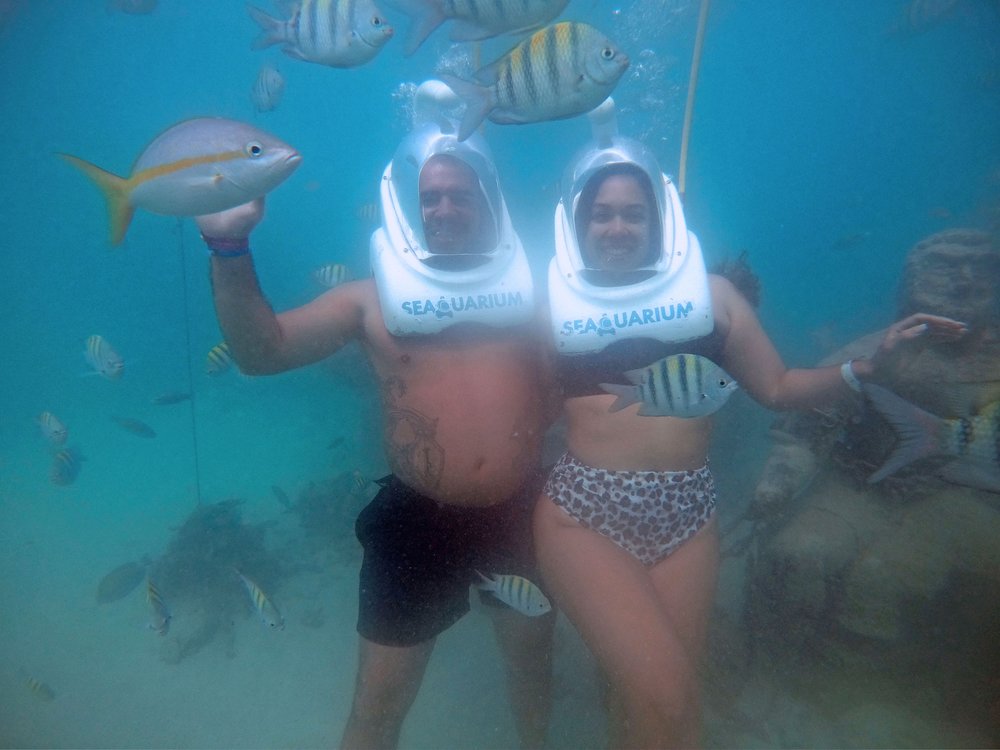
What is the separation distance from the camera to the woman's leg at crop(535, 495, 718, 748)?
8.46ft

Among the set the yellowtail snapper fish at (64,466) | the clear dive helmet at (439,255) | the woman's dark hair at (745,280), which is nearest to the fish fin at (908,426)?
the clear dive helmet at (439,255)

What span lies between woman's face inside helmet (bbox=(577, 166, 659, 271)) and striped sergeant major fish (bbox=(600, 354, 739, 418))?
1307 mm

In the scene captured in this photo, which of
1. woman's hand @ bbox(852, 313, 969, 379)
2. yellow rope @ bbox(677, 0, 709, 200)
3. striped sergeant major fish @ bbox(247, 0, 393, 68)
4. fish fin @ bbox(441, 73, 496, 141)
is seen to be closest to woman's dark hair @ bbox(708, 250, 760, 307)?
yellow rope @ bbox(677, 0, 709, 200)

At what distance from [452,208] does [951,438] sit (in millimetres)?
2977

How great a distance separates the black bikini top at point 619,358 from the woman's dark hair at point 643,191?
60cm

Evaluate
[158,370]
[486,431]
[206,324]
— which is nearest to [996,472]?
[486,431]

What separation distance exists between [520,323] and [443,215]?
0.91m

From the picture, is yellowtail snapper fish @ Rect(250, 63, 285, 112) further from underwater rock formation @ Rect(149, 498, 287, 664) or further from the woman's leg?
underwater rock formation @ Rect(149, 498, 287, 664)

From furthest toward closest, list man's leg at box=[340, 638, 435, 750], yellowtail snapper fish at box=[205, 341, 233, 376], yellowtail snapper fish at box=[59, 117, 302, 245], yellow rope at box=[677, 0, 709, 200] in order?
yellowtail snapper fish at box=[205, 341, 233, 376] → yellow rope at box=[677, 0, 709, 200] → man's leg at box=[340, 638, 435, 750] → yellowtail snapper fish at box=[59, 117, 302, 245]

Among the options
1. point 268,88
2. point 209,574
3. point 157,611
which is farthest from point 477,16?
point 209,574

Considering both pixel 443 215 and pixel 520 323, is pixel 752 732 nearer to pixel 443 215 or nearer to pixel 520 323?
pixel 520 323

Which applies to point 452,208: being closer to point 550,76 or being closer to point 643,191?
point 643,191

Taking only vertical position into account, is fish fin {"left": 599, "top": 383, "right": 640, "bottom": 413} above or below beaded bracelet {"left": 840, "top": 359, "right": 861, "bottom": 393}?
above

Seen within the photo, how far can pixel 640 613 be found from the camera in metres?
2.71
